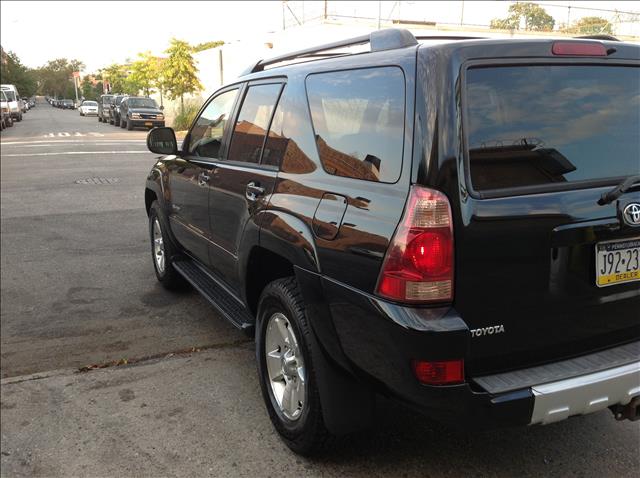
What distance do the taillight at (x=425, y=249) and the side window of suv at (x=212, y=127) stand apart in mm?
2116

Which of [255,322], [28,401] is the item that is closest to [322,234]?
[255,322]

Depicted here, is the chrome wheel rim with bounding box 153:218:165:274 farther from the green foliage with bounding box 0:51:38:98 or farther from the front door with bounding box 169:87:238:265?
the green foliage with bounding box 0:51:38:98

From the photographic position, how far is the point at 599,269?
2332 mm

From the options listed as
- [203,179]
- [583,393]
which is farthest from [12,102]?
[583,393]

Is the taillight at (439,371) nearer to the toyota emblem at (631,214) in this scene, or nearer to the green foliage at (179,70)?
the toyota emblem at (631,214)

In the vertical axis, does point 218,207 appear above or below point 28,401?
above

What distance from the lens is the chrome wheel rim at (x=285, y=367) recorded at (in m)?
2.87

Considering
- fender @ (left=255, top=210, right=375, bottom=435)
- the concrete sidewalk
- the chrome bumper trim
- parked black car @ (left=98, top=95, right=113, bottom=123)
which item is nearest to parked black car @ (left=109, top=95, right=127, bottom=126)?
parked black car @ (left=98, top=95, right=113, bottom=123)

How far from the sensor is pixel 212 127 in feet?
13.9

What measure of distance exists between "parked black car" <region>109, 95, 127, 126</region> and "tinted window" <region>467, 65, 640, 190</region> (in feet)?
117

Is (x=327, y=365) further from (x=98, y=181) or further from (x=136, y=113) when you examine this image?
(x=136, y=113)

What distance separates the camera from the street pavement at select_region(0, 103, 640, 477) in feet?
9.46

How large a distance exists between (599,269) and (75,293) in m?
4.63

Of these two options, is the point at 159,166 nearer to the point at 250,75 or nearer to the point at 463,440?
the point at 250,75
